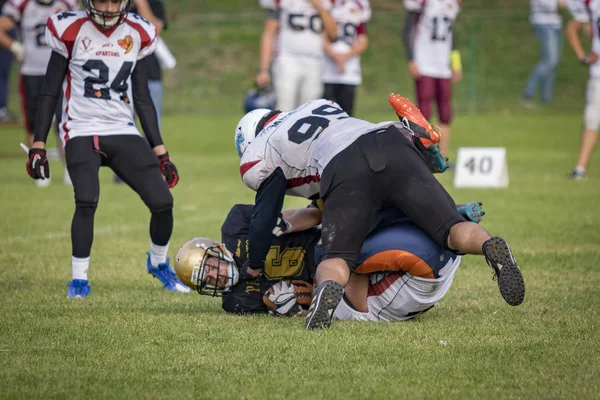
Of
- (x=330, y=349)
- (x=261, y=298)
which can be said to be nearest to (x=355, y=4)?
(x=261, y=298)

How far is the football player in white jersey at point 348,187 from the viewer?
4527 millimetres

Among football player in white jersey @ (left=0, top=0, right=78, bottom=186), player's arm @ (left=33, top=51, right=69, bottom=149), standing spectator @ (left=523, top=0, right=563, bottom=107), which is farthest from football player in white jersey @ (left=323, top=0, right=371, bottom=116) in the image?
standing spectator @ (left=523, top=0, right=563, bottom=107)

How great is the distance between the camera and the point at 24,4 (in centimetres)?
1059

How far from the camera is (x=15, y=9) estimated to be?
1064 cm

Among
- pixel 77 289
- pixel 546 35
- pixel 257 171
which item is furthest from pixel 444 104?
pixel 546 35

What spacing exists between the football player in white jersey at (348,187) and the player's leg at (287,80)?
5.60 metres

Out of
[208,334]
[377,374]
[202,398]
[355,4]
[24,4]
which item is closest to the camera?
[202,398]

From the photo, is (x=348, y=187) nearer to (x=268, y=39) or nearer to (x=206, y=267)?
(x=206, y=267)

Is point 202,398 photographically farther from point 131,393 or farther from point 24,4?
point 24,4

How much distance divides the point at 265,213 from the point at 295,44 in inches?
238

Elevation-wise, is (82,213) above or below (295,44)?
above

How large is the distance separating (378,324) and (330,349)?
65 cm

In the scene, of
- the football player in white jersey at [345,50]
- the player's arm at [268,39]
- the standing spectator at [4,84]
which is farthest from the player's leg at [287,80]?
the standing spectator at [4,84]

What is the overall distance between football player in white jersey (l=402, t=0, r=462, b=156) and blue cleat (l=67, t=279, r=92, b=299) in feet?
21.0
